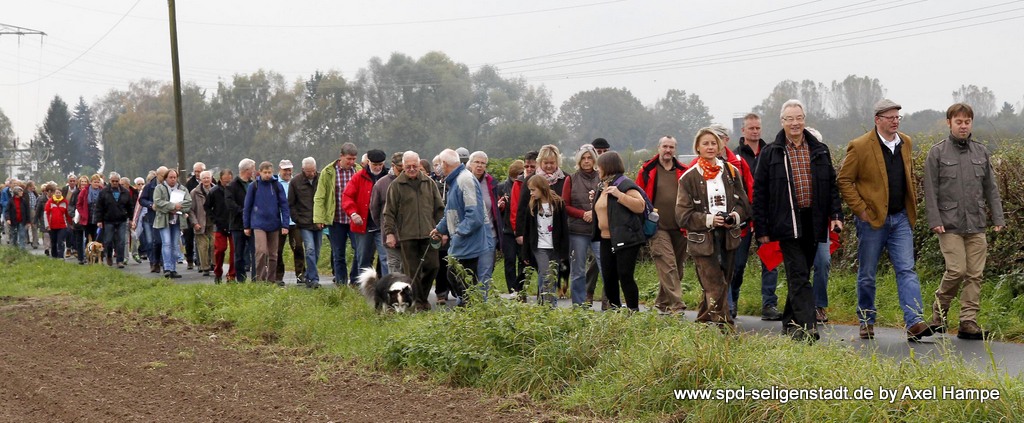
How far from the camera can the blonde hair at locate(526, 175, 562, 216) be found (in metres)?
11.8

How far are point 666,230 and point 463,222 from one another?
8.54 ft

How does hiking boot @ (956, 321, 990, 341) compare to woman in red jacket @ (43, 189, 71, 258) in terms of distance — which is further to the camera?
woman in red jacket @ (43, 189, 71, 258)

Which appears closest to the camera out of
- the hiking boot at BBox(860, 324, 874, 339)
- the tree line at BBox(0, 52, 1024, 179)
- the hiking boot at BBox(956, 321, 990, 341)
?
the hiking boot at BBox(860, 324, 874, 339)

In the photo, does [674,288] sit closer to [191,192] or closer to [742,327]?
[742,327]

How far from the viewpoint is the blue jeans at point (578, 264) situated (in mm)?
11805

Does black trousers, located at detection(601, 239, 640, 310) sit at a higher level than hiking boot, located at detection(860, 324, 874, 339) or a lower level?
higher

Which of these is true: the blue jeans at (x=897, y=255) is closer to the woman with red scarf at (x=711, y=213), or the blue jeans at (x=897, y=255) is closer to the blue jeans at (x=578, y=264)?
the woman with red scarf at (x=711, y=213)

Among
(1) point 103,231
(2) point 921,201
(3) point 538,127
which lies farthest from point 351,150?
(3) point 538,127

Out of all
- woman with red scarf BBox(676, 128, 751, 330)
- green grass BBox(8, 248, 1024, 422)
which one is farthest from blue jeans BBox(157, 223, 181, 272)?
woman with red scarf BBox(676, 128, 751, 330)

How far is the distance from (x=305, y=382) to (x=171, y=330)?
173 inches

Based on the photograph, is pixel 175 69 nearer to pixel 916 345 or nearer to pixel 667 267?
pixel 667 267

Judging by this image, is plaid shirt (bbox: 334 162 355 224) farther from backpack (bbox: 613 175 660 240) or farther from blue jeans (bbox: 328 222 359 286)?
backpack (bbox: 613 175 660 240)

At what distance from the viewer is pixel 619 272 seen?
409 inches

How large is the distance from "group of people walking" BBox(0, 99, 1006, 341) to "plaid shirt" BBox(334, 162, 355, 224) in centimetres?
2
